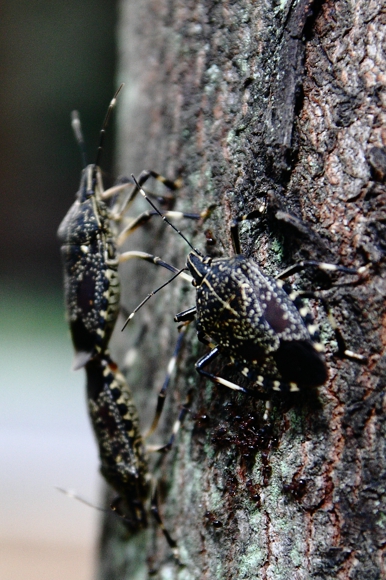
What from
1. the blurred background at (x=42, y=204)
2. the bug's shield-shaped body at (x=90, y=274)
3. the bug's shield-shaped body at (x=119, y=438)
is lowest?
the bug's shield-shaped body at (x=119, y=438)

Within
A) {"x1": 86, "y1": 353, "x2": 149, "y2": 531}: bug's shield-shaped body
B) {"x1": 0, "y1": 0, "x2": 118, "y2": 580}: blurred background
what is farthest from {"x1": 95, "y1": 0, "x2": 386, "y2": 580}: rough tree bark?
{"x1": 0, "y1": 0, "x2": 118, "y2": 580}: blurred background

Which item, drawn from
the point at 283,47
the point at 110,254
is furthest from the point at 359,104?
the point at 110,254

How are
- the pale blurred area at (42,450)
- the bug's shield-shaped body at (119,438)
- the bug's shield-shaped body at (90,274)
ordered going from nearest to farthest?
1. the bug's shield-shaped body at (119,438)
2. the bug's shield-shaped body at (90,274)
3. the pale blurred area at (42,450)

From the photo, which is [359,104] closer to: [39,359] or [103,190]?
[103,190]

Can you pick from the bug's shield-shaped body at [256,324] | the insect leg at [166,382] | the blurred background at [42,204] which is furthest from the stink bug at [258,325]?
the blurred background at [42,204]

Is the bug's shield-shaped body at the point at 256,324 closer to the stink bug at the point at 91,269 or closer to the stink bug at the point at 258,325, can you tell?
the stink bug at the point at 258,325

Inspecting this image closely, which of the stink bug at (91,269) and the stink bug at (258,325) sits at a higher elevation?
the stink bug at (91,269)

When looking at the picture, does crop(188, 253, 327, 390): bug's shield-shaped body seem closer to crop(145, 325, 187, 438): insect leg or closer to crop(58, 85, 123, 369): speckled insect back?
crop(145, 325, 187, 438): insect leg
